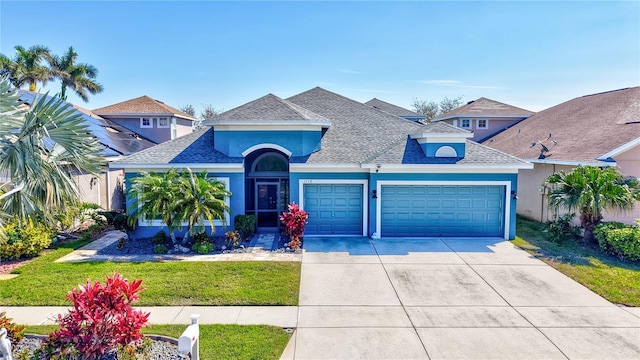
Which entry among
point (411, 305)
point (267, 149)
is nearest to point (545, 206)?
point (411, 305)

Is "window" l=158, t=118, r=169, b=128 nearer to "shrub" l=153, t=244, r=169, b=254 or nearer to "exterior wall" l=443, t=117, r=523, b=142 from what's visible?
"shrub" l=153, t=244, r=169, b=254

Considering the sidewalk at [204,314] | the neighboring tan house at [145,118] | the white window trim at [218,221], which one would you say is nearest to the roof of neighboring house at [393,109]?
the white window trim at [218,221]

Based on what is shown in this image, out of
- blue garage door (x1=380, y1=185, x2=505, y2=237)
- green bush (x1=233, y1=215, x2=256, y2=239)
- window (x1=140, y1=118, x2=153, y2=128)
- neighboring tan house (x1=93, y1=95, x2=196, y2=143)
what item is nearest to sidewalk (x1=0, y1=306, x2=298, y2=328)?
green bush (x1=233, y1=215, x2=256, y2=239)

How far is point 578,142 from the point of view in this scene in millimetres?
16047

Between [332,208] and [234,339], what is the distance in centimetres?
829

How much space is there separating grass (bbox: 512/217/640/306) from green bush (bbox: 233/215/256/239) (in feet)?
33.0

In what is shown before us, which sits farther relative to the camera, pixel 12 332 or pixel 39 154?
pixel 39 154

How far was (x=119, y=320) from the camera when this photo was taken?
5691 mm

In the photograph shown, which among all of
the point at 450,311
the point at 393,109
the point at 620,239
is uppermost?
the point at 393,109

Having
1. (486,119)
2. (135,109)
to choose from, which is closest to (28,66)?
(135,109)

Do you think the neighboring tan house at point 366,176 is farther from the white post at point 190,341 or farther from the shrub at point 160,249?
the white post at point 190,341

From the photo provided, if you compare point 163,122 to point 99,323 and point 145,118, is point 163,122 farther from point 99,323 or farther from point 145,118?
point 99,323

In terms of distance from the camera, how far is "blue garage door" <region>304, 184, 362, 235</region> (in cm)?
1441

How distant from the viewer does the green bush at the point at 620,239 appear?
11297 millimetres
